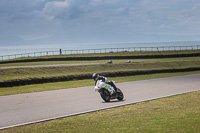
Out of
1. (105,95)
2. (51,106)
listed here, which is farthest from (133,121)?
(105,95)

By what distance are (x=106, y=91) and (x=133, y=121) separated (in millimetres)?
5272

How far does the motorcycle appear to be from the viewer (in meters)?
15.3

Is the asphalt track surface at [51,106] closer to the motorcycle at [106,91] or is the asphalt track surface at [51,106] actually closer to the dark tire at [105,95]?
the dark tire at [105,95]

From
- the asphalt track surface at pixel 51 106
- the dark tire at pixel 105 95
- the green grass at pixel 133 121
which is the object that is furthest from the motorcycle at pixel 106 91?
the green grass at pixel 133 121

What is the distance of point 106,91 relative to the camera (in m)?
15.7

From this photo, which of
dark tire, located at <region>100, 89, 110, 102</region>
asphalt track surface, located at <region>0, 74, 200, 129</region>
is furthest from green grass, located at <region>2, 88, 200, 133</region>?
dark tire, located at <region>100, 89, 110, 102</region>

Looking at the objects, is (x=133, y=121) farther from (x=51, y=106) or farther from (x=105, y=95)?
(x=105, y=95)

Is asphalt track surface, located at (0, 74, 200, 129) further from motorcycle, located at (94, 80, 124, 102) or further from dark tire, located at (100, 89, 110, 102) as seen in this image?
motorcycle, located at (94, 80, 124, 102)

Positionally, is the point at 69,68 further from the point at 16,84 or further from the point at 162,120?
the point at 162,120

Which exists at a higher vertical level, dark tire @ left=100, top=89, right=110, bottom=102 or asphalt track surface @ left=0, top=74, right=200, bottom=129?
dark tire @ left=100, top=89, right=110, bottom=102

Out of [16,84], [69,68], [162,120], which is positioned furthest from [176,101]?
[69,68]

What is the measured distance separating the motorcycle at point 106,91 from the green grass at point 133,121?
1995 millimetres

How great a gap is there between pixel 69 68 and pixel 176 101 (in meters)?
21.3

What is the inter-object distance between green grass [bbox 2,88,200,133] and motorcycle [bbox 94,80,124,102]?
200 cm
